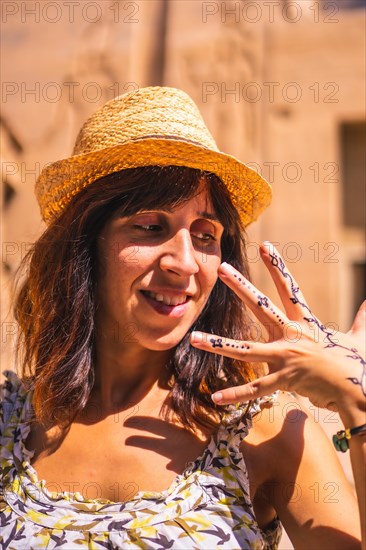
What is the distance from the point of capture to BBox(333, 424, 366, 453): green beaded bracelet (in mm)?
1279

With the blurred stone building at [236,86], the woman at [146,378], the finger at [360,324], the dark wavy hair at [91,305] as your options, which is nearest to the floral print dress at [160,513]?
the woman at [146,378]

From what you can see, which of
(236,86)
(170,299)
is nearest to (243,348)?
(170,299)

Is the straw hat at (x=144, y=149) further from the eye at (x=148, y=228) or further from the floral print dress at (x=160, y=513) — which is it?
the floral print dress at (x=160, y=513)

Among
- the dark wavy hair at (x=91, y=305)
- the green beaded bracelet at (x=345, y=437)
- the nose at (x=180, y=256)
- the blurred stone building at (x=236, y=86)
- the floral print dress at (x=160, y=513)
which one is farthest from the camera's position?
the blurred stone building at (x=236, y=86)

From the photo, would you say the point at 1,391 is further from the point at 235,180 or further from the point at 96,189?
the point at 235,180

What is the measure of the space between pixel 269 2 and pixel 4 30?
7.50 ft

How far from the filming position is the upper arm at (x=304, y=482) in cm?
148

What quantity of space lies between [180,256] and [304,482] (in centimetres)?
57

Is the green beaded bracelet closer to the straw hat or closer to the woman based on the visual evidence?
the woman

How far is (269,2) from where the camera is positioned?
5801 millimetres

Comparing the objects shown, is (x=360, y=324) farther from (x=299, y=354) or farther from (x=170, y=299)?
(x=170, y=299)

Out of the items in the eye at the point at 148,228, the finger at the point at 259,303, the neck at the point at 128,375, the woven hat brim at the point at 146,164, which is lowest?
the neck at the point at 128,375

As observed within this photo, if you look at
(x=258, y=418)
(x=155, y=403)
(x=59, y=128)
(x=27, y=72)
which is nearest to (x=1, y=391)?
(x=155, y=403)

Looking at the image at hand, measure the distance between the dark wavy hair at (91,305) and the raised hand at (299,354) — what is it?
0.36 m
